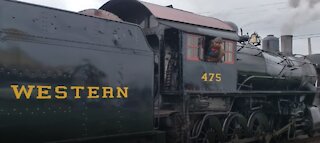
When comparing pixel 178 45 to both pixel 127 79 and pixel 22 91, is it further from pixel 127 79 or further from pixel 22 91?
pixel 22 91

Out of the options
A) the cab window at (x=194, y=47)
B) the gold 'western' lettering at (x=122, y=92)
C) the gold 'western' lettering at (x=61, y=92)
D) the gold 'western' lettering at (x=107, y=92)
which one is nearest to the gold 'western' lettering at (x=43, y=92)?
the gold 'western' lettering at (x=61, y=92)

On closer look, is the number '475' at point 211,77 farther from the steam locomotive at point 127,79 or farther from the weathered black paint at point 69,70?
the weathered black paint at point 69,70

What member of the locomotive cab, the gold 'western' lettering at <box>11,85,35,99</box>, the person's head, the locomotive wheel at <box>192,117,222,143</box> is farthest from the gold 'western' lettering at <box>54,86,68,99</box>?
the person's head

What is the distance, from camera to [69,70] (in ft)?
16.8

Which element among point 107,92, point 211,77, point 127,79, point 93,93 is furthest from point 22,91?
point 211,77

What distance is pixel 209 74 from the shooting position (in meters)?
7.66

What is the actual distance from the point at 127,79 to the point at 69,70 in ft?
3.60

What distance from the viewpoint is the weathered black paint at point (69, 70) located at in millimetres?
4508

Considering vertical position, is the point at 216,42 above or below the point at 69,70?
above

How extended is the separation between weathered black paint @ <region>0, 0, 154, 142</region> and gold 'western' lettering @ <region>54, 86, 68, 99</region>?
2.5 inches

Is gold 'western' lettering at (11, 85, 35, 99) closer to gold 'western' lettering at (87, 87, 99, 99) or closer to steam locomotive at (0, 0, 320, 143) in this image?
steam locomotive at (0, 0, 320, 143)

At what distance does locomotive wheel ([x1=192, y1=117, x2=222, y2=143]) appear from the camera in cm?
777

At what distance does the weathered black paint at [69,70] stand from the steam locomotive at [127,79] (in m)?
0.01

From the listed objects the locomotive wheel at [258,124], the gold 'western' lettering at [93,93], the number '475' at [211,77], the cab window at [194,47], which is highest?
the cab window at [194,47]
